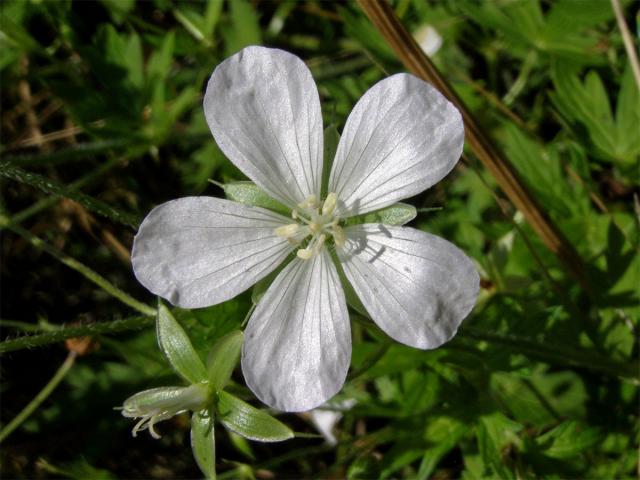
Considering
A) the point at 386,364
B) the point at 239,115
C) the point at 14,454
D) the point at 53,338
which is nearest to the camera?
the point at 239,115

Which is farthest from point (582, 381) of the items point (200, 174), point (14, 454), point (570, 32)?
point (14, 454)

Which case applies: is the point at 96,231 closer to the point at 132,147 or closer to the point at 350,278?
the point at 132,147

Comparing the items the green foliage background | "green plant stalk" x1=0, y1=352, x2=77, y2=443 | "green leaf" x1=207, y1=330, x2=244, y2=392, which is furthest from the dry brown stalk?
"green plant stalk" x1=0, y1=352, x2=77, y2=443

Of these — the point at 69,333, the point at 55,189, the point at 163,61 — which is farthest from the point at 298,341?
the point at 163,61

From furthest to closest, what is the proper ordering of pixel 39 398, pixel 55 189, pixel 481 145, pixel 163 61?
1. pixel 163 61
2. pixel 39 398
3. pixel 481 145
4. pixel 55 189

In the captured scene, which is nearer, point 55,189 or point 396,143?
point 396,143

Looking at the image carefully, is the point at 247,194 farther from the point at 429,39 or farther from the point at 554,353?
the point at 429,39

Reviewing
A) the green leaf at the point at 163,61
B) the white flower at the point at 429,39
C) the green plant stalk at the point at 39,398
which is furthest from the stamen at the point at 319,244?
the white flower at the point at 429,39
